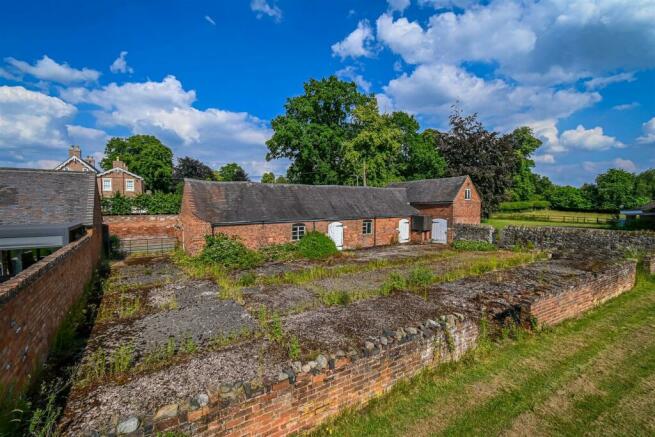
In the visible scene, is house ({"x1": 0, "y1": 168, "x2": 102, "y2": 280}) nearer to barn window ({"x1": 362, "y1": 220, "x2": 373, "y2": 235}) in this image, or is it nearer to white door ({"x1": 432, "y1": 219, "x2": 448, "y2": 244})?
barn window ({"x1": 362, "y1": 220, "x2": 373, "y2": 235})

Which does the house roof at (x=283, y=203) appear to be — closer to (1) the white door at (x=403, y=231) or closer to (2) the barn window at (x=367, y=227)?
(2) the barn window at (x=367, y=227)

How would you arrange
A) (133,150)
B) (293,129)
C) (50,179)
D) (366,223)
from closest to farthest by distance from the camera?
1. (50,179)
2. (366,223)
3. (293,129)
4. (133,150)

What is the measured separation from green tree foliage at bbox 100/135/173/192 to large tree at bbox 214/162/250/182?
536 inches

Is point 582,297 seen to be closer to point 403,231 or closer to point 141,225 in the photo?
point 403,231

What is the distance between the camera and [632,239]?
1748cm

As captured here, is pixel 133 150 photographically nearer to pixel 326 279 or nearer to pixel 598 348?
pixel 326 279

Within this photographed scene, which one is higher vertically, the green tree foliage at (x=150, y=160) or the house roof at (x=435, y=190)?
the green tree foliage at (x=150, y=160)

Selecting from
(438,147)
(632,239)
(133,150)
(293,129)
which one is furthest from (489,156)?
(133,150)

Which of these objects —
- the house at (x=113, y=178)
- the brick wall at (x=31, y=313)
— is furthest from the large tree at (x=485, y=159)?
the house at (x=113, y=178)

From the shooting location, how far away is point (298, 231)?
19.9 meters

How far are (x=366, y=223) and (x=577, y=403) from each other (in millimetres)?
18073

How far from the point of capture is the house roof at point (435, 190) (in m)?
25.1

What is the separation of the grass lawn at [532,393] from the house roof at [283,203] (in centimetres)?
1413

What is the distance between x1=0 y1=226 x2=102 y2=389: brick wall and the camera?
443 centimetres
